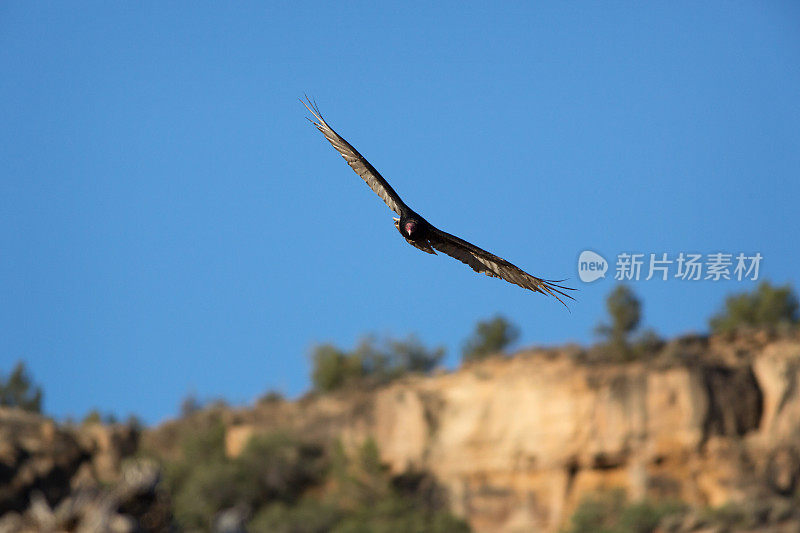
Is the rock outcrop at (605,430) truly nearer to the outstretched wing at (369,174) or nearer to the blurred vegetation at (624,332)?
the blurred vegetation at (624,332)

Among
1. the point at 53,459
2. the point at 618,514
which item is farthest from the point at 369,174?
the point at 53,459

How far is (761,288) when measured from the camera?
5919 centimetres

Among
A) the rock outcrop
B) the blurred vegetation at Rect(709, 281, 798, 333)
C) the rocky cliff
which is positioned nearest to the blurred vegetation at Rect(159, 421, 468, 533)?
the rocky cliff

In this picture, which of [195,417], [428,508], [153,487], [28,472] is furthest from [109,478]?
[153,487]

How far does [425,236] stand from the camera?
1318 cm

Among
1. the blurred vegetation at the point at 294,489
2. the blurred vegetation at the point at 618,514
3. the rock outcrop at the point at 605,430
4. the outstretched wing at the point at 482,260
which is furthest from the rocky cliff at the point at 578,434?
the outstretched wing at the point at 482,260

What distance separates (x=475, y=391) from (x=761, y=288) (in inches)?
821

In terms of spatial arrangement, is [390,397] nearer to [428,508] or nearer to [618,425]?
[428,508]

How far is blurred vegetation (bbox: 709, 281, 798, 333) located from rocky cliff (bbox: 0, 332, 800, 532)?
1138 cm

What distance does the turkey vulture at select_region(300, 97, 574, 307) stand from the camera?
12945 mm

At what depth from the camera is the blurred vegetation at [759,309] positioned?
5697 cm

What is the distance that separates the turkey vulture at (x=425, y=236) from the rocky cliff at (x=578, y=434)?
Result: 2809 cm

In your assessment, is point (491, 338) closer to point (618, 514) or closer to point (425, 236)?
point (618, 514)

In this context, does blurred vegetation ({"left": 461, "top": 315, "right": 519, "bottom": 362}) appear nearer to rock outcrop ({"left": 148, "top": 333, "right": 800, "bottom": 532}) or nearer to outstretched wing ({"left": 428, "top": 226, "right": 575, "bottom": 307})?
rock outcrop ({"left": 148, "top": 333, "right": 800, "bottom": 532})
